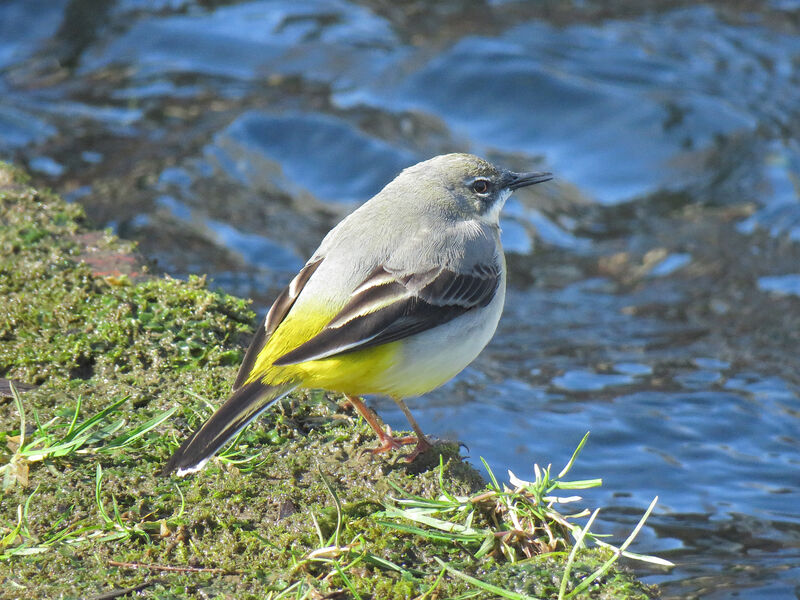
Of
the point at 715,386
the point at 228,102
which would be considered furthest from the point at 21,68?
the point at 715,386

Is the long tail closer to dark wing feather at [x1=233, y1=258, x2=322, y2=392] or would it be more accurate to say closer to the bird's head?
dark wing feather at [x1=233, y1=258, x2=322, y2=392]

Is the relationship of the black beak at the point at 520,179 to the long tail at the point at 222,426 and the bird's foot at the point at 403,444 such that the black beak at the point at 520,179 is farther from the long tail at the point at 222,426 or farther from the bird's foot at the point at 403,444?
the long tail at the point at 222,426

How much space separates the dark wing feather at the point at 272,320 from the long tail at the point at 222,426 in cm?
18

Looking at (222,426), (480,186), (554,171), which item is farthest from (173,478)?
(554,171)

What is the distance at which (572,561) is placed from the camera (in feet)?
13.1

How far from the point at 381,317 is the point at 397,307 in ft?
0.53

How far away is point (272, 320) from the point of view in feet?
17.5

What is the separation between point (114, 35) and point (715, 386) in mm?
10813

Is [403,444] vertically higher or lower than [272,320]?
lower

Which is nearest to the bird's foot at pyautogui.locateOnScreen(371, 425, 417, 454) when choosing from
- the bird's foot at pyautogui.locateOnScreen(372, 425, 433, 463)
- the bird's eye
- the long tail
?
the bird's foot at pyautogui.locateOnScreen(372, 425, 433, 463)

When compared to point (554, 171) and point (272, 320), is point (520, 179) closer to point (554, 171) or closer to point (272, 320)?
point (272, 320)

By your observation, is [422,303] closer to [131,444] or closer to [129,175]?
[131,444]

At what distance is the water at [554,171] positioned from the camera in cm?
812

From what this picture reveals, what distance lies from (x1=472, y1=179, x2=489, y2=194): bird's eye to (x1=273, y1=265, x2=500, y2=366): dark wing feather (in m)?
0.88
